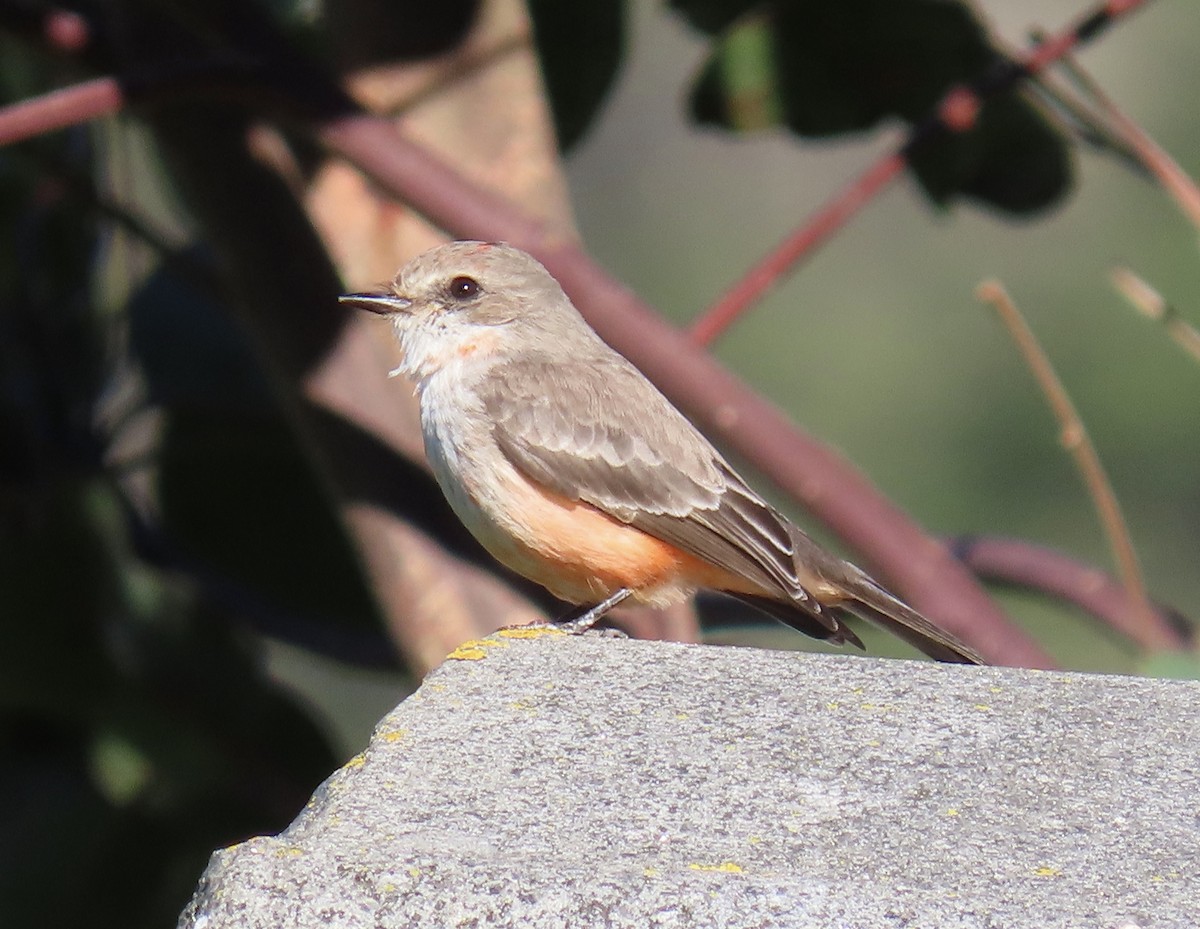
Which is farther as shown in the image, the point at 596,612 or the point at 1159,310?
the point at 596,612

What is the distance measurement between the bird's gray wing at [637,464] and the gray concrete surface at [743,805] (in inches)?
79.5

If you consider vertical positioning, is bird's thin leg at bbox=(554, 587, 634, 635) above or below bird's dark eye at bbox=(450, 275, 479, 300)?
below

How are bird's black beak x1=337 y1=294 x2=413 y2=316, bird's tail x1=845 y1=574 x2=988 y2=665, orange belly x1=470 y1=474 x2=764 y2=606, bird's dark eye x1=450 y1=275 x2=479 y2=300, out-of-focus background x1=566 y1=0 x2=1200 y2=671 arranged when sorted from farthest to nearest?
out-of-focus background x1=566 y1=0 x2=1200 y2=671, bird's dark eye x1=450 y1=275 x2=479 y2=300, bird's black beak x1=337 y1=294 x2=413 y2=316, orange belly x1=470 y1=474 x2=764 y2=606, bird's tail x1=845 y1=574 x2=988 y2=665

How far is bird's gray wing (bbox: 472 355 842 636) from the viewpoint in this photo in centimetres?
459

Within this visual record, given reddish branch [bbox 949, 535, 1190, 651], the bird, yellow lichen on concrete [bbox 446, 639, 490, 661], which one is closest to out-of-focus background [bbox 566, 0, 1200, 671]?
reddish branch [bbox 949, 535, 1190, 651]

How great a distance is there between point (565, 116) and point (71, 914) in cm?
299

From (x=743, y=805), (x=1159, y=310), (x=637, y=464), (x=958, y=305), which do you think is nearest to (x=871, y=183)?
(x=1159, y=310)

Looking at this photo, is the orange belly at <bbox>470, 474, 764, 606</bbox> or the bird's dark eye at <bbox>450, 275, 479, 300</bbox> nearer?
the orange belly at <bbox>470, 474, 764, 606</bbox>

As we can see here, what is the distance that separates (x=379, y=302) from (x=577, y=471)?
0.71 m

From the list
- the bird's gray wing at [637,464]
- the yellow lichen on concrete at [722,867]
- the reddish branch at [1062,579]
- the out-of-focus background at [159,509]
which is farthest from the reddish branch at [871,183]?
the yellow lichen on concrete at [722,867]

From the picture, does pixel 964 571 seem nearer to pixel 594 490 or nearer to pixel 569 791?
pixel 594 490

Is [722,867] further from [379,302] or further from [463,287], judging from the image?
[463,287]

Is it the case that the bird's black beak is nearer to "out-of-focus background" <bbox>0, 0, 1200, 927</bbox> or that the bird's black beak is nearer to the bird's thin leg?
"out-of-focus background" <bbox>0, 0, 1200, 927</bbox>

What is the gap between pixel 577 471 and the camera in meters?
4.62
